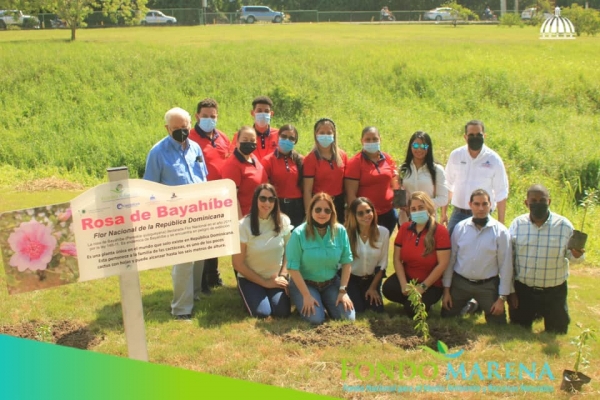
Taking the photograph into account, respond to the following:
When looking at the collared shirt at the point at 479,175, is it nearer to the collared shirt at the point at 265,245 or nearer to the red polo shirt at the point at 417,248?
the red polo shirt at the point at 417,248

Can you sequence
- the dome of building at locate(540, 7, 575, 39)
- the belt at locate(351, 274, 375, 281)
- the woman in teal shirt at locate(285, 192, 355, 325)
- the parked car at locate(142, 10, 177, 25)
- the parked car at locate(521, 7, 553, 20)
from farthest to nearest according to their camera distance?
1. the parked car at locate(521, 7, 553, 20)
2. the parked car at locate(142, 10, 177, 25)
3. the dome of building at locate(540, 7, 575, 39)
4. the belt at locate(351, 274, 375, 281)
5. the woman in teal shirt at locate(285, 192, 355, 325)

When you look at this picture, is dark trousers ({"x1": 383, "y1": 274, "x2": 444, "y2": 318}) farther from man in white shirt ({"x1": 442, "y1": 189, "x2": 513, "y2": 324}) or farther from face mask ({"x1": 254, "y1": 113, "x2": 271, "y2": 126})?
face mask ({"x1": 254, "y1": 113, "x2": 271, "y2": 126})

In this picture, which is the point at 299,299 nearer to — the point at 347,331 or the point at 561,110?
the point at 347,331

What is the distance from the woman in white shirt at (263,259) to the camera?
6820 mm

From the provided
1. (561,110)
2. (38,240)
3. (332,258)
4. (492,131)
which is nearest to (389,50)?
(561,110)

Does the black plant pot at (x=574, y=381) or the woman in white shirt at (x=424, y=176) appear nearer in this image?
the black plant pot at (x=574, y=381)

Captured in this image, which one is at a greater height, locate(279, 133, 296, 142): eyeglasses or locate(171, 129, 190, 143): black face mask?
locate(171, 129, 190, 143): black face mask

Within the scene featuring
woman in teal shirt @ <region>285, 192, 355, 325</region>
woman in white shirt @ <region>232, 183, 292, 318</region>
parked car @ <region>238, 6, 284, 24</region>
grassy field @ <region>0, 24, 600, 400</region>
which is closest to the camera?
grassy field @ <region>0, 24, 600, 400</region>

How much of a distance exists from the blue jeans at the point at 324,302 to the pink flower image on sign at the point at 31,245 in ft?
9.35

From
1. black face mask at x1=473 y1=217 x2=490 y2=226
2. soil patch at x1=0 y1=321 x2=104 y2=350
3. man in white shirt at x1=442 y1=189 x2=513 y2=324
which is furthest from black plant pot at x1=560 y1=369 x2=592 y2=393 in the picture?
soil patch at x1=0 y1=321 x2=104 y2=350

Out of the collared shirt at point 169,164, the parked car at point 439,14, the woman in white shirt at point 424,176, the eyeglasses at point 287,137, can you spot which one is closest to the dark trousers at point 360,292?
the woman in white shirt at point 424,176

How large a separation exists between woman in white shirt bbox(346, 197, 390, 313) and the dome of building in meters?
31.3

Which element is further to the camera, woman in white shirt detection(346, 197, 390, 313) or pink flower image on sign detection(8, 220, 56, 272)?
woman in white shirt detection(346, 197, 390, 313)

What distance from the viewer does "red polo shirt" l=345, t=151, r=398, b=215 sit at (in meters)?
7.46
